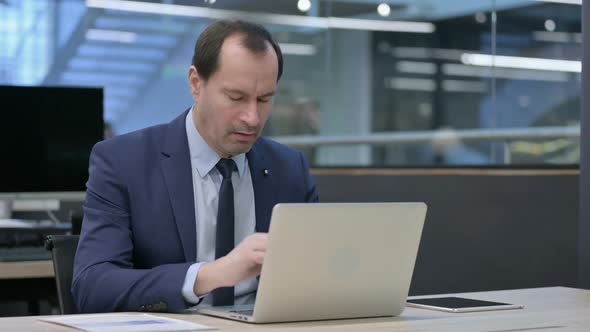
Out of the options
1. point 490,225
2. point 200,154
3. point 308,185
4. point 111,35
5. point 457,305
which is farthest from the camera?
point 111,35

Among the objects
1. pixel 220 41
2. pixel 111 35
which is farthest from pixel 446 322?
pixel 111 35

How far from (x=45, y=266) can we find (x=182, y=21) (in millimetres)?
4536

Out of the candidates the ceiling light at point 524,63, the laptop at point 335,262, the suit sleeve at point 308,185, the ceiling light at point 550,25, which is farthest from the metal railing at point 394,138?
the laptop at point 335,262

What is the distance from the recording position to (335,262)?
6.04 ft

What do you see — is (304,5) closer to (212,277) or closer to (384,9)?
(384,9)

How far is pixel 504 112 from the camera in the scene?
227 inches

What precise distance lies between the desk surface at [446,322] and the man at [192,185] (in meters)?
0.24

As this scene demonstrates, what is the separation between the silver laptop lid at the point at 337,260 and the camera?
A: 176cm

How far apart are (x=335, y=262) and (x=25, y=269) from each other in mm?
1962

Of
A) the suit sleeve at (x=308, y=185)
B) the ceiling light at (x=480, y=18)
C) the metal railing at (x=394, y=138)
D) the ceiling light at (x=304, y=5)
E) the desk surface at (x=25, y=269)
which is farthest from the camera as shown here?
the ceiling light at (x=304, y=5)

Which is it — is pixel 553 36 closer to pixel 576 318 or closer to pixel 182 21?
pixel 182 21

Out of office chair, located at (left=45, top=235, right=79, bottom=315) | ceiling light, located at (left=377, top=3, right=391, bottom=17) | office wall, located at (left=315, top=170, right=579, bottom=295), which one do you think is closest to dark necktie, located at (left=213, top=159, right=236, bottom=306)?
office chair, located at (left=45, top=235, right=79, bottom=315)

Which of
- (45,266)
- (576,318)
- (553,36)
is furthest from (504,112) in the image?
(576,318)

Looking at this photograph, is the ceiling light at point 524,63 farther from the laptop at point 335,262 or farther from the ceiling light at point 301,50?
the laptop at point 335,262
